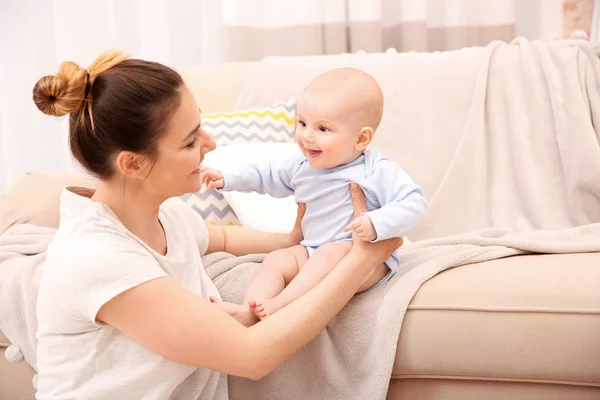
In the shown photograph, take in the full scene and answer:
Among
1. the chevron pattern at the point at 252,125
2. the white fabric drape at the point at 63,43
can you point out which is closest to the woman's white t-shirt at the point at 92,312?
the chevron pattern at the point at 252,125

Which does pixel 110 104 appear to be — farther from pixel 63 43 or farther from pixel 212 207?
pixel 63 43

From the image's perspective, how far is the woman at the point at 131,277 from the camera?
1206 mm

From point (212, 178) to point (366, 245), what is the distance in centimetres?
41

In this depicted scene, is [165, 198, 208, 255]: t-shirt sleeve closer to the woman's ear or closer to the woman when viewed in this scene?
the woman

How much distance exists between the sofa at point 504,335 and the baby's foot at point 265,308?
0.88 feet

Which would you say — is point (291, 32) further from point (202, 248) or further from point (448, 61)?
point (202, 248)

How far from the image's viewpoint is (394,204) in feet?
4.70

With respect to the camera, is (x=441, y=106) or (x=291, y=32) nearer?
(x=441, y=106)

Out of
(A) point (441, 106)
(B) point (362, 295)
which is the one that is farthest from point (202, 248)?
(A) point (441, 106)

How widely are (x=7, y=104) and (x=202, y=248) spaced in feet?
7.04

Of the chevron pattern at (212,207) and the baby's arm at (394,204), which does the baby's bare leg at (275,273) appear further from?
the chevron pattern at (212,207)

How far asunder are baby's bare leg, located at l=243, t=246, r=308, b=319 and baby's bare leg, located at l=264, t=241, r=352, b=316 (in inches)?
1.1

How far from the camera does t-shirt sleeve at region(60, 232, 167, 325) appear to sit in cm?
118

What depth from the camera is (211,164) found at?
213 cm
